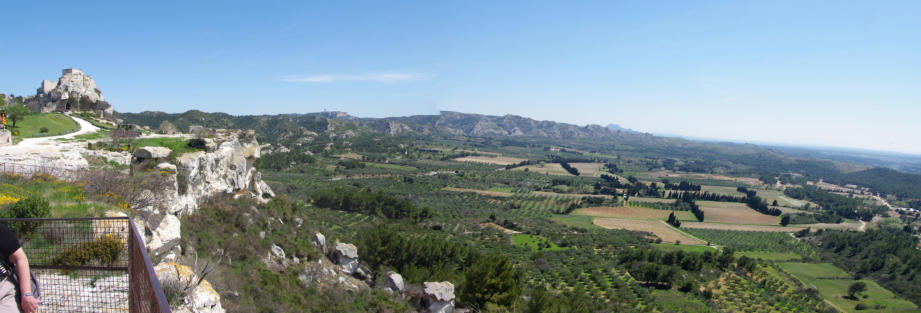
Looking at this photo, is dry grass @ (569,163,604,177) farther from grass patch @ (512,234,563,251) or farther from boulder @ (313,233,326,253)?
boulder @ (313,233,326,253)

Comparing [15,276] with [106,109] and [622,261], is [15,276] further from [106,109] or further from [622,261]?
[622,261]

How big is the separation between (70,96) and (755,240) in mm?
111342

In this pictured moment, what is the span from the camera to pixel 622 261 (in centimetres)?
5403

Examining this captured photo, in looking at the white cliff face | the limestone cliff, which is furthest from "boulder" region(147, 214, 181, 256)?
the white cliff face

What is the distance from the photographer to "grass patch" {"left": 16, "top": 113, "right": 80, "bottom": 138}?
2445 centimetres

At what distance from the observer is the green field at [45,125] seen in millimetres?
24464

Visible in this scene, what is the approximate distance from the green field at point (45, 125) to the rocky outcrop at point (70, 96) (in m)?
6.05

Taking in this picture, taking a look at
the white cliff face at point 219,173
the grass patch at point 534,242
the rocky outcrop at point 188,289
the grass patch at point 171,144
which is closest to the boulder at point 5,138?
the grass patch at point 171,144

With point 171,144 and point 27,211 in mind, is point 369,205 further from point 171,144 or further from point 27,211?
point 27,211

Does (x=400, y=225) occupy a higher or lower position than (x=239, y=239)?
lower

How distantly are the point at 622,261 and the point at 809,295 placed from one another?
23.4 meters

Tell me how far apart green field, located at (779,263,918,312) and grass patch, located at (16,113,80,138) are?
274 feet

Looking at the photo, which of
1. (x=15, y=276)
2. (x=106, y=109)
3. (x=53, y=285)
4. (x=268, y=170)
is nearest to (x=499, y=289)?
(x=53, y=285)

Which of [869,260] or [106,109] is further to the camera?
[869,260]
